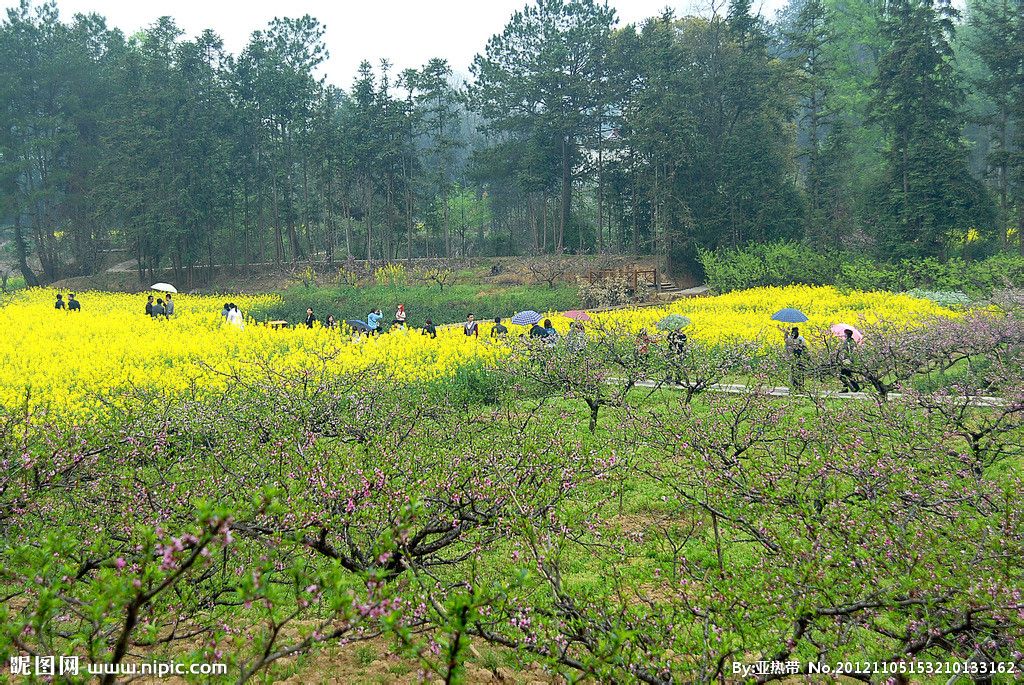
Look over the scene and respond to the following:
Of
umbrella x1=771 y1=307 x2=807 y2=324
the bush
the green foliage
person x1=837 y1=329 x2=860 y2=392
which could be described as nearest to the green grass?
the bush

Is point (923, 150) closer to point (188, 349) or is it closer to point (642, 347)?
point (642, 347)

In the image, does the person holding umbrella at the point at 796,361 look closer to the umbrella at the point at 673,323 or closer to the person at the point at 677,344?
the person at the point at 677,344

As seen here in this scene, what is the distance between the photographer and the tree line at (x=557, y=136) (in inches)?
1153

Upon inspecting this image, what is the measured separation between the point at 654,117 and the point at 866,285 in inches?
526

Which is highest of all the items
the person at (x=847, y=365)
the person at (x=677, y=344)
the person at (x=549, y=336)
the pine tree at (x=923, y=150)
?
the pine tree at (x=923, y=150)

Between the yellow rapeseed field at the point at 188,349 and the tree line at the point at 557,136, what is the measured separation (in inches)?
476

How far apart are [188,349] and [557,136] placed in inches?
1324

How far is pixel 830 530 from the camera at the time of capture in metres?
4.45

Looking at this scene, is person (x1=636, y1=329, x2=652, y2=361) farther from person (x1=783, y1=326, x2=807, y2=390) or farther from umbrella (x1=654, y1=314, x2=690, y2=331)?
umbrella (x1=654, y1=314, x2=690, y2=331)

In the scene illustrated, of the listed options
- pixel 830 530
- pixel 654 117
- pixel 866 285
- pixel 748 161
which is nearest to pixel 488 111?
pixel 654 117

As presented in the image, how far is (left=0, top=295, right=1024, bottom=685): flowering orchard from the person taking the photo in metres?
3.07

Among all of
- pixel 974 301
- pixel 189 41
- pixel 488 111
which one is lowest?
pixel 974 301

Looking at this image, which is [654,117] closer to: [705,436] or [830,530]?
[705,436]

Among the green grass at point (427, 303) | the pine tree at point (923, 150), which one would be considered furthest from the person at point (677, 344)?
the pine tree at point (923, 150)
